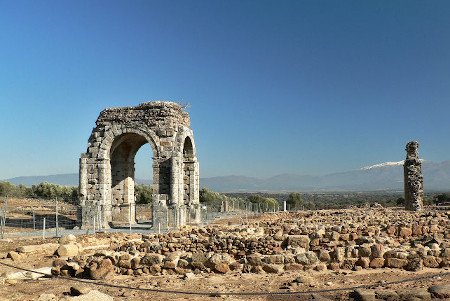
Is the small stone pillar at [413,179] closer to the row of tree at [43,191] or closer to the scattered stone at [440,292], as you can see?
the scattered stone at [440,292]

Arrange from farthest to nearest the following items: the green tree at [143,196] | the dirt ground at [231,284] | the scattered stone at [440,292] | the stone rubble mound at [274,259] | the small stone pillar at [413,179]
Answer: the green tree at [143,196]
the small stone pillar at [413,179]
the stone rubble mound at [274,259]
the dirt ground at [231,284]
the scattered stone at [440,292]

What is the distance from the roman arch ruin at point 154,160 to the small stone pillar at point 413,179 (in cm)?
1414

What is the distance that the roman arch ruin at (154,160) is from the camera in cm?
2288

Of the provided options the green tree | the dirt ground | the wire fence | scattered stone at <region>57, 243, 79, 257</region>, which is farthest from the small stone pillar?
the green tree

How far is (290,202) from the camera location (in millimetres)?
59844

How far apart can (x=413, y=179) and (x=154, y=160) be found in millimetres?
17002

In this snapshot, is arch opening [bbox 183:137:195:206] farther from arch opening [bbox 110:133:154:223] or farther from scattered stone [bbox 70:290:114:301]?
scattered stone [bbox 70:290:114:301]

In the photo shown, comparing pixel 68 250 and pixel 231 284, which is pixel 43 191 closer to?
pixel 68 250

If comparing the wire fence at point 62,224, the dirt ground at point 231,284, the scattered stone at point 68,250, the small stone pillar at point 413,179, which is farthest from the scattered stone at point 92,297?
the small stone pillar at point 413,179

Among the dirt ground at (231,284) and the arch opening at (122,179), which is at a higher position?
the arch opening at (122,179)

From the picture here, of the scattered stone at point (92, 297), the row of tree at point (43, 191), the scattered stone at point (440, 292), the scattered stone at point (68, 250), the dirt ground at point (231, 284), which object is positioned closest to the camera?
the scattered stone at point (92, 297)

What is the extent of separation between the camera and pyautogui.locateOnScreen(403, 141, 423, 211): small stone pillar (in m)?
29.0

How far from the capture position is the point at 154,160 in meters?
23.6

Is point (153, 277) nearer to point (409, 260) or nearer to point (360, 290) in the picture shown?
point (360, 290)
